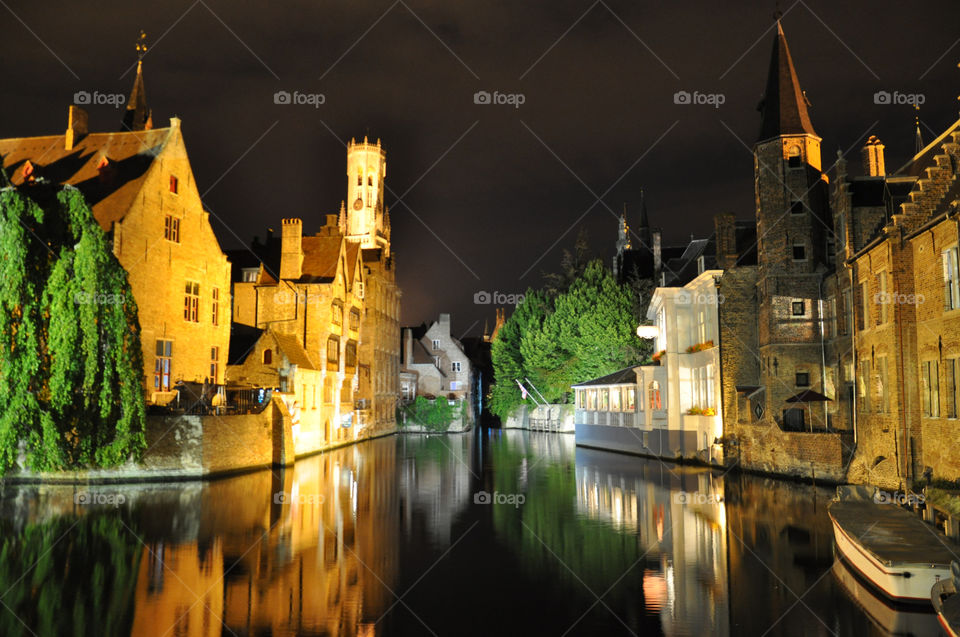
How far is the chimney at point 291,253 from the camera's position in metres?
43.8

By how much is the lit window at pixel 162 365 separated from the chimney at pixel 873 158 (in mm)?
34564

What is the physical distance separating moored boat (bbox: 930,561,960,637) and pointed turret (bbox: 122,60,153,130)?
57073 millimetres

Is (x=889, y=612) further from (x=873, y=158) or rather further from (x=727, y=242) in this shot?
(x=873, y=158)

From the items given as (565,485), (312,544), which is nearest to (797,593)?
(312,544)

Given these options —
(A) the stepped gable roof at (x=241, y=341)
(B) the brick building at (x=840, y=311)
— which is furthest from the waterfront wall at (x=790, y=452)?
(A) the stepped gable roof at (x=241, y=341)

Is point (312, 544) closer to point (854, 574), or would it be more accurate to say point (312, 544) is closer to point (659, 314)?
point (854, 574)

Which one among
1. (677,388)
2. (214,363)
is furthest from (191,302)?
(677,388)

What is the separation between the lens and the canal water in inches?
421

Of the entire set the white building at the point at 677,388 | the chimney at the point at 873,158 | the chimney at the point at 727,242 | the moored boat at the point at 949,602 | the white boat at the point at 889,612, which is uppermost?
the chimney at the point at 873,158

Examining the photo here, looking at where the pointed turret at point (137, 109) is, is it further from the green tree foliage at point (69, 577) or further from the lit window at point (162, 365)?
the green tree foliage at point (69, 577)

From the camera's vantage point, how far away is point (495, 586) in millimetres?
12891

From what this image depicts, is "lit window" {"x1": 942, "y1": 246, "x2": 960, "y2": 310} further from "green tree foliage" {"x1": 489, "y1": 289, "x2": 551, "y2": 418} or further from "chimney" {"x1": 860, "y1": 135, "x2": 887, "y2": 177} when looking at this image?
"green tree foliage" {"x1": 489, "y1": 289, "x2": 551, "y2": 418}

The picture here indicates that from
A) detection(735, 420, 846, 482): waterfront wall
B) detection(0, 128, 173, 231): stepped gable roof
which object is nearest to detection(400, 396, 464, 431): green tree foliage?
detection(0, 128, 173, 231): stepped gable roof

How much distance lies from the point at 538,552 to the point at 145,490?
1592 centimetres
